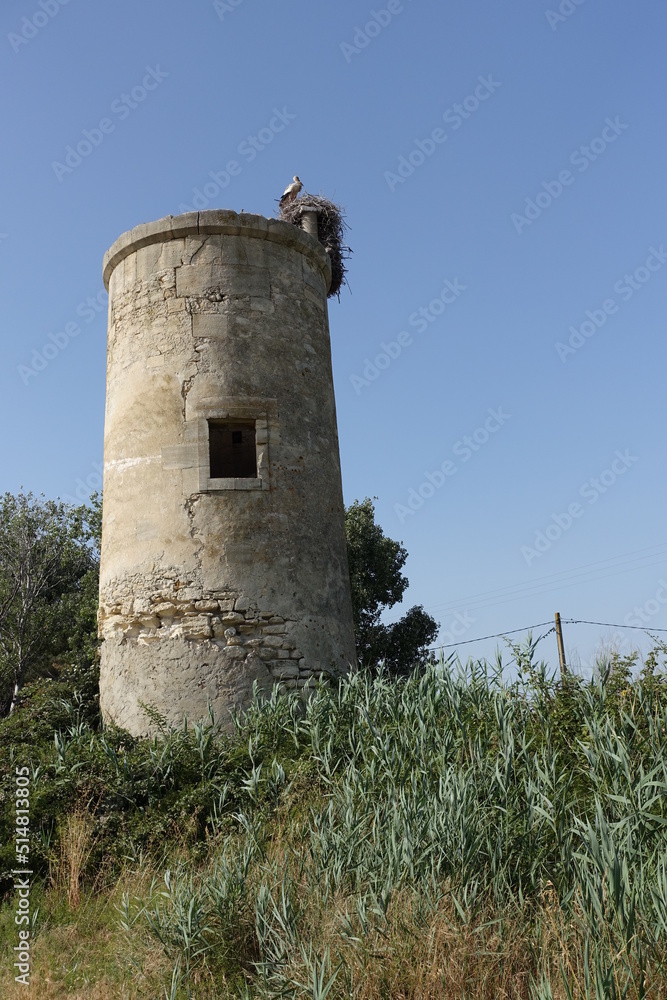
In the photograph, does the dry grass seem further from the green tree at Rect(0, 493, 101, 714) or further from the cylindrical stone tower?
the green tree at Rect(0, 493, 101, 714)

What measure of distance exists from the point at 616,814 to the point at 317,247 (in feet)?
20.8

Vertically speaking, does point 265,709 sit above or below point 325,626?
below

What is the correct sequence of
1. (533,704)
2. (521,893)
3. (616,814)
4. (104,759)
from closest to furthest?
(521,893) → (616,814) → (533,704) → (104,759)

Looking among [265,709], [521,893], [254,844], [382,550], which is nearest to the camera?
[521,893]

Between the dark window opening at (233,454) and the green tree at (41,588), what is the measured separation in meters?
7.78

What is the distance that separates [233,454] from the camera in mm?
8430

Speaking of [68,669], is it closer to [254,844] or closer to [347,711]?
[347,711]

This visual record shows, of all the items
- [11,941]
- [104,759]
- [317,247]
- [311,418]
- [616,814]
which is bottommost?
[11,941]

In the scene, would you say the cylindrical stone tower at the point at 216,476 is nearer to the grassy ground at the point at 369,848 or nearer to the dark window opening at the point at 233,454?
the dark window opening at the point at 233,454

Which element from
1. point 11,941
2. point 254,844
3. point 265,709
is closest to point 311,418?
point 265,709

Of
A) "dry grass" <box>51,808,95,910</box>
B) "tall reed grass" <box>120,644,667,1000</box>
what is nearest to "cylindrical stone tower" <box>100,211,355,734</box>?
"dry grass" <box>51,808,95,910</box>

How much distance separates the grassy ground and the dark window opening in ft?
8.79

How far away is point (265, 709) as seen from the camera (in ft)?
21.8

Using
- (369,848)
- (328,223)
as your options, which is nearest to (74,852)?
(369,848)
